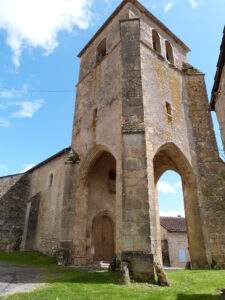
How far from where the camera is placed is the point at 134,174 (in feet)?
34.9

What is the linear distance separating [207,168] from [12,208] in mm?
13244

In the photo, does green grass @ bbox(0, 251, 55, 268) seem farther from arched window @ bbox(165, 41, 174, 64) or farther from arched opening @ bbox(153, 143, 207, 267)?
arched window @ bbox(165, 41, 174, 64)

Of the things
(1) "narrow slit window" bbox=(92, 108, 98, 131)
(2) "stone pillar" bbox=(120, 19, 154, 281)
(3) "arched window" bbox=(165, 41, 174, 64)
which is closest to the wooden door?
(1) "narrow slit window" bbox=(92, 108, 98, 131)

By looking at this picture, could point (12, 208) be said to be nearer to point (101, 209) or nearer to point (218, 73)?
point (101, 209)

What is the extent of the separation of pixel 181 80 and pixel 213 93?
5.52 metres

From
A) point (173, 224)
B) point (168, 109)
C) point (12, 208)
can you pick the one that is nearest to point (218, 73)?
point (168, 109)

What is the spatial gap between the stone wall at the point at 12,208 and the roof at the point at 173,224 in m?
12.4

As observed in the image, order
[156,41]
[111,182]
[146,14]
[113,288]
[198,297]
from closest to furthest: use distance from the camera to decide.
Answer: [198,297] < [113,288] < [111,182] < [146,14] < [156,41]

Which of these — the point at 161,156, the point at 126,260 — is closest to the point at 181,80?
the point at 161,156

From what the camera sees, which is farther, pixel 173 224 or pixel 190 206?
pixel 173 224

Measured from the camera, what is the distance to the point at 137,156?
11.0 meters

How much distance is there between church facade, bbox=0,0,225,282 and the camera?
35.5 ft

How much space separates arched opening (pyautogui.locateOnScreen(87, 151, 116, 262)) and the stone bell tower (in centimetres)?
5

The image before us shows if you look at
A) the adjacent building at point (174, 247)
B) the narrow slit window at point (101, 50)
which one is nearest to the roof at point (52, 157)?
the narrow slit window at point (101, 50)
